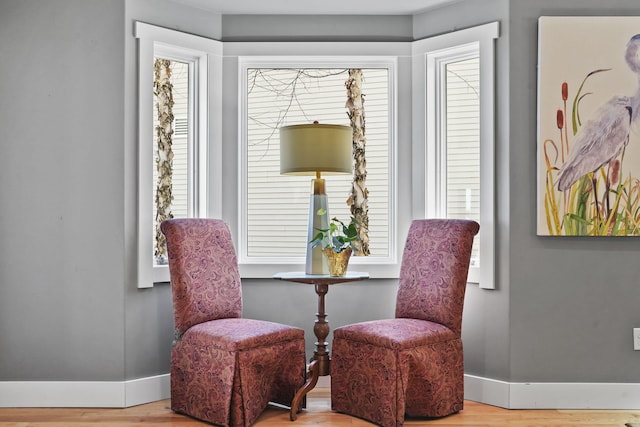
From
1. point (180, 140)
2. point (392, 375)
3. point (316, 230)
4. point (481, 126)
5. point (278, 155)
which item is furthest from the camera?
point (278, 155)

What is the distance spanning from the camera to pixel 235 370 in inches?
121

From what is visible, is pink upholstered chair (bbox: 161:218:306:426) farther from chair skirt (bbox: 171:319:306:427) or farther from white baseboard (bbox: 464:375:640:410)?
white baseboard (bbox: 464:375:640:410)

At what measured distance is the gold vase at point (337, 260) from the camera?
339 cm

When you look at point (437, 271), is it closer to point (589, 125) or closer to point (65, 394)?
point (589, 125)

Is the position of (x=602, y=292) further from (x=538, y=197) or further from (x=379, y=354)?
(x=379, y=354)

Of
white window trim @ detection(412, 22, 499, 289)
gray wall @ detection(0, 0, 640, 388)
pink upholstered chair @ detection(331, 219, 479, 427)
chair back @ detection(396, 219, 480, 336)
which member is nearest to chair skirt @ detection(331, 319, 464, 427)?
pink upholstered chair @ detection(331, 219, 479, 427)

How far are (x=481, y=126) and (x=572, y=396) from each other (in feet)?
5.35

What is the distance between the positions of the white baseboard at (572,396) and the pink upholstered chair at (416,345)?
1.11 feet

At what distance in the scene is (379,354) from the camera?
3143 mm

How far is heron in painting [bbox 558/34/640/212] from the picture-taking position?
3393mm

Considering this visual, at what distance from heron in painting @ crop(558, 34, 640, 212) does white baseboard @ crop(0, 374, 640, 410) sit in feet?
3.67

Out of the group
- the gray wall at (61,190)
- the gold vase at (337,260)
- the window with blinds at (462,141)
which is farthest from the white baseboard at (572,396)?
the gray wall at (61,190)

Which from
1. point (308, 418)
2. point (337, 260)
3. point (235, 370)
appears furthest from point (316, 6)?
point (308, 418)

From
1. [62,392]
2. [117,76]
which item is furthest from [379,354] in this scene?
[117,76]
